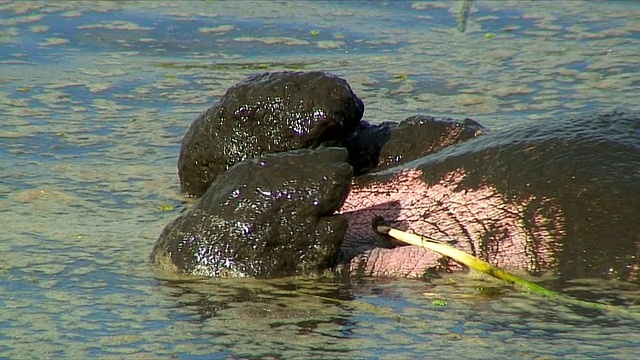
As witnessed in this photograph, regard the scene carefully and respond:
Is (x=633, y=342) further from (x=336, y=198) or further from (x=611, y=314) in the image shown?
(x=336, y=198)

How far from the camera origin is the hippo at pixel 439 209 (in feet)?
17.2

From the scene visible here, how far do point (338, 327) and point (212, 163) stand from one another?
172 cm

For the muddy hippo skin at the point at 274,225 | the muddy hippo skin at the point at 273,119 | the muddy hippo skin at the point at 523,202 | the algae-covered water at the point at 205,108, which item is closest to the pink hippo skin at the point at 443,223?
the muddy hippo skin at the point at 523,202

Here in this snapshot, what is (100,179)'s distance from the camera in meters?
6.89

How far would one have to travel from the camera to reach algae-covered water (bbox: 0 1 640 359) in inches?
182

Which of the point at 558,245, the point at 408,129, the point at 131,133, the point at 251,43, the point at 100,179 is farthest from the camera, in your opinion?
the point at 251,43

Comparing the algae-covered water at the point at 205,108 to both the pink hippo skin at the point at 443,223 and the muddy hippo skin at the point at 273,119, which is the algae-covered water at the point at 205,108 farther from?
the muddy hippo skin at the point at 273,119

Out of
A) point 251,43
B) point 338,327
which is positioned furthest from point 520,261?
point 251,43

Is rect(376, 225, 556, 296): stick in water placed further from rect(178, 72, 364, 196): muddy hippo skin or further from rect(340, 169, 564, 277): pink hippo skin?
rect(178, 72, 364, 196): muddy hippo skin

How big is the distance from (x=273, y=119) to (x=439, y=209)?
93 centimetres

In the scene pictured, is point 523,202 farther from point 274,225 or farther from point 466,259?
point 274,225

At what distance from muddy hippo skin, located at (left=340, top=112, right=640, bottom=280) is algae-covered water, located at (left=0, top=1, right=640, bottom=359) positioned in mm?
117

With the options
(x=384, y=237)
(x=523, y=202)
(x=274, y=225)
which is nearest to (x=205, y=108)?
(x=384, y=237)

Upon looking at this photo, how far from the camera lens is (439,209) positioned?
18.2 ft
